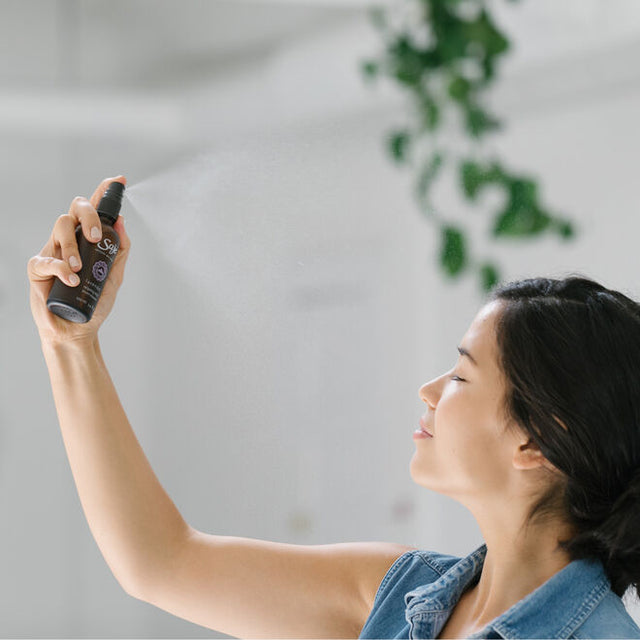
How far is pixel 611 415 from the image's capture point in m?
0.82

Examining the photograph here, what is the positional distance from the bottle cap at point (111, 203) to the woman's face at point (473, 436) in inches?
15.9

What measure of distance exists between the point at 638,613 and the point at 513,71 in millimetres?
1379

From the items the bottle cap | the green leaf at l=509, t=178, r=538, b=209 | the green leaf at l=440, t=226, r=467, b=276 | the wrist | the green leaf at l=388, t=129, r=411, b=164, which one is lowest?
the wrist

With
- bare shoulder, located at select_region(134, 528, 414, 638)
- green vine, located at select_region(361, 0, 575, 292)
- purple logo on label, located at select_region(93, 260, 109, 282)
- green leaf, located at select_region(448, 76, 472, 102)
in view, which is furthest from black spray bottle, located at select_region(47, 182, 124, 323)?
green leaf, located at select_region(448, 76, 472, 102)

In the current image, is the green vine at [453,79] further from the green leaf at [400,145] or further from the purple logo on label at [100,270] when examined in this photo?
the purple logo on label at [100,270]

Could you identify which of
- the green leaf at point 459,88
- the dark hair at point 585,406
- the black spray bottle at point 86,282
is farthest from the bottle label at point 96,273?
the green leaf at point 459,88

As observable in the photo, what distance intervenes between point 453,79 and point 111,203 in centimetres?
109

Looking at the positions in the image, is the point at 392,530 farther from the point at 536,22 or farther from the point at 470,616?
the point at 470,616

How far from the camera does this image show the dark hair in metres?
0.82

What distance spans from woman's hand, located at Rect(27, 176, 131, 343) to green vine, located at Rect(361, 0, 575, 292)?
0.95 m

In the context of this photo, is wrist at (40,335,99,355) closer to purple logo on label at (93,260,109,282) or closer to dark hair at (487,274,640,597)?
purple logo on label at (93,260,109,282)

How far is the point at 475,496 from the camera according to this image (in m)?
0.89

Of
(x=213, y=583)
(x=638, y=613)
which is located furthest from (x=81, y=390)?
(x=638, y=613)

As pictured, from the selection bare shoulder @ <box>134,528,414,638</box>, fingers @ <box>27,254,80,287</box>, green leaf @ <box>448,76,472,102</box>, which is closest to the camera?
fingers @ <box>27,254,80,287</box>
